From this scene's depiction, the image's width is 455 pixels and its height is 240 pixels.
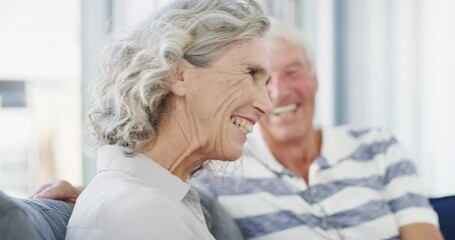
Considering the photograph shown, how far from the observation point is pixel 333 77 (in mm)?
3107

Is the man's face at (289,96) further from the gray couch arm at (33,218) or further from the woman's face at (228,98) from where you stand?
the gray couch arm at (33,218)

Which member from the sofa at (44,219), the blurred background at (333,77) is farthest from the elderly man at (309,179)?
the blurred background at (333,77)

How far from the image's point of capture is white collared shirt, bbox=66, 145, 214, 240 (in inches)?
44.4

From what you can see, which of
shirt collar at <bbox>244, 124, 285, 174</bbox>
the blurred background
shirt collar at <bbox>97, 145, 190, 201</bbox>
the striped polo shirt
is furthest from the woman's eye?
the blurred background

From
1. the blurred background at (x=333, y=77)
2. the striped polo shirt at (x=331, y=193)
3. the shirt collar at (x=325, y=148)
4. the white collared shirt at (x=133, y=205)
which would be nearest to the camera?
the white collared shirt at (x=133, y=205)

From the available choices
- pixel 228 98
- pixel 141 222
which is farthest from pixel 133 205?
pixel 228 98

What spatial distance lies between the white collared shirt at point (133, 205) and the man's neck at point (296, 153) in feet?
2.83

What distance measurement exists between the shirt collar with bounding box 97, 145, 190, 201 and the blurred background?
1.20 metres

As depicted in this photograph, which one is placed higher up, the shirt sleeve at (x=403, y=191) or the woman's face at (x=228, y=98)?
the woman's face at (x=228, y=98)

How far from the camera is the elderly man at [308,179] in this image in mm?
2039

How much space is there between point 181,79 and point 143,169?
182 millimetres

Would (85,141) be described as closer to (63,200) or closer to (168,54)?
(63,200)

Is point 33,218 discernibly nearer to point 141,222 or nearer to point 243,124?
point 141,222

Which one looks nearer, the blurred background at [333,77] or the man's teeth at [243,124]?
the man's teeth at [243,124]
